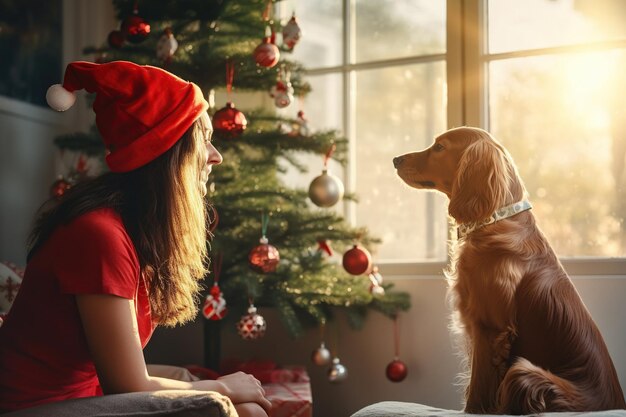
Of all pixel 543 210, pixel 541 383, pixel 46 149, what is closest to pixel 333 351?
pixel 543 210

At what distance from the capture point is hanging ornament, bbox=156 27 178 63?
8.43 ft

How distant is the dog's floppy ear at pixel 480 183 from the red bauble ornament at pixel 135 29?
1208 millimetres

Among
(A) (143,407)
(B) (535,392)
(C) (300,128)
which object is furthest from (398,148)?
(A) (143,407)

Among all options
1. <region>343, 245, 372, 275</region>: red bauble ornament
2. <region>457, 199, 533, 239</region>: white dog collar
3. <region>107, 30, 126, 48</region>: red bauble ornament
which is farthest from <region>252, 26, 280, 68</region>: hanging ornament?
<region>457, 199, 533, 239</region>: white dog collar

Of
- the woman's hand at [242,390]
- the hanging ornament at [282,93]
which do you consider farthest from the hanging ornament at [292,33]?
the woman's hand at [242,390]

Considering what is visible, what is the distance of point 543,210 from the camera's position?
9.53 ft

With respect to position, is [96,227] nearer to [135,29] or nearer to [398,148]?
[135,29]

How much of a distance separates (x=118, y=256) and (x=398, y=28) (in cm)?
221

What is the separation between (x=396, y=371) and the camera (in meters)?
2.81

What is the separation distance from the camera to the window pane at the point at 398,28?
311 centimetres

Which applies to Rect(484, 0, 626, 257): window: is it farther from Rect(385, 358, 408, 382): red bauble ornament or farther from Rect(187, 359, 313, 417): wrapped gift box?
Rect(187, 359, 313, 417): wrapped gift box

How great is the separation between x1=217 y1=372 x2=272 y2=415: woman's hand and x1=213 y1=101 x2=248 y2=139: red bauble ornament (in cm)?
125

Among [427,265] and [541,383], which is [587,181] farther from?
[541,383]

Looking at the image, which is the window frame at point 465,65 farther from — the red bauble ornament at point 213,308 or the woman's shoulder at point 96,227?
the woman's shoulder at point 96,227
